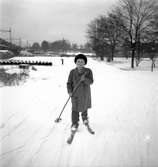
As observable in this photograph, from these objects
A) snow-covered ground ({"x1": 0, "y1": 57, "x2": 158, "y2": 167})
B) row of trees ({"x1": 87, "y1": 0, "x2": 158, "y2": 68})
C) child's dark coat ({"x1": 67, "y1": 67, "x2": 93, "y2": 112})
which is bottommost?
snow-covered ground ({"x1": 0, "y1": 57, "x2": 158, "y2": 167})

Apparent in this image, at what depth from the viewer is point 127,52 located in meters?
4.36

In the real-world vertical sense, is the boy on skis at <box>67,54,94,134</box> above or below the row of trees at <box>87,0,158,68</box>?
below

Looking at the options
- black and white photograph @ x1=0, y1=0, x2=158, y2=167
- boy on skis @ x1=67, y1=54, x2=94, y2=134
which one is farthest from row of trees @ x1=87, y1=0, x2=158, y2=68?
boy on skis @ x1=67, y1=54, x2=94, y2=134

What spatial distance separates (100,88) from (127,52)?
4.66 feet

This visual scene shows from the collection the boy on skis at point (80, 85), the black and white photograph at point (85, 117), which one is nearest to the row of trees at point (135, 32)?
the black and white photograph at point (85, 117)

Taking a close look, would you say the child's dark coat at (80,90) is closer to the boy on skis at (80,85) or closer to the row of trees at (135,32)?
the boy on skis at (80,85)

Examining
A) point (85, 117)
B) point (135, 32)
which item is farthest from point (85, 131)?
point (135, 32)

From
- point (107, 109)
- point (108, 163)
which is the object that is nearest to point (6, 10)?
point (108, 163)

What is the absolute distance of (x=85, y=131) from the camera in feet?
8.54

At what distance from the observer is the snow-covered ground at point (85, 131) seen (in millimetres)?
1963

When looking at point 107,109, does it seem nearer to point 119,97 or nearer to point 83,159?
point 119,97

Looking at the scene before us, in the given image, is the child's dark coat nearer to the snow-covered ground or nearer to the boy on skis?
the boy on skis

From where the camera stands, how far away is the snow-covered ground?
1963mm

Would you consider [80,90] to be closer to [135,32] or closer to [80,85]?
[80,85]
